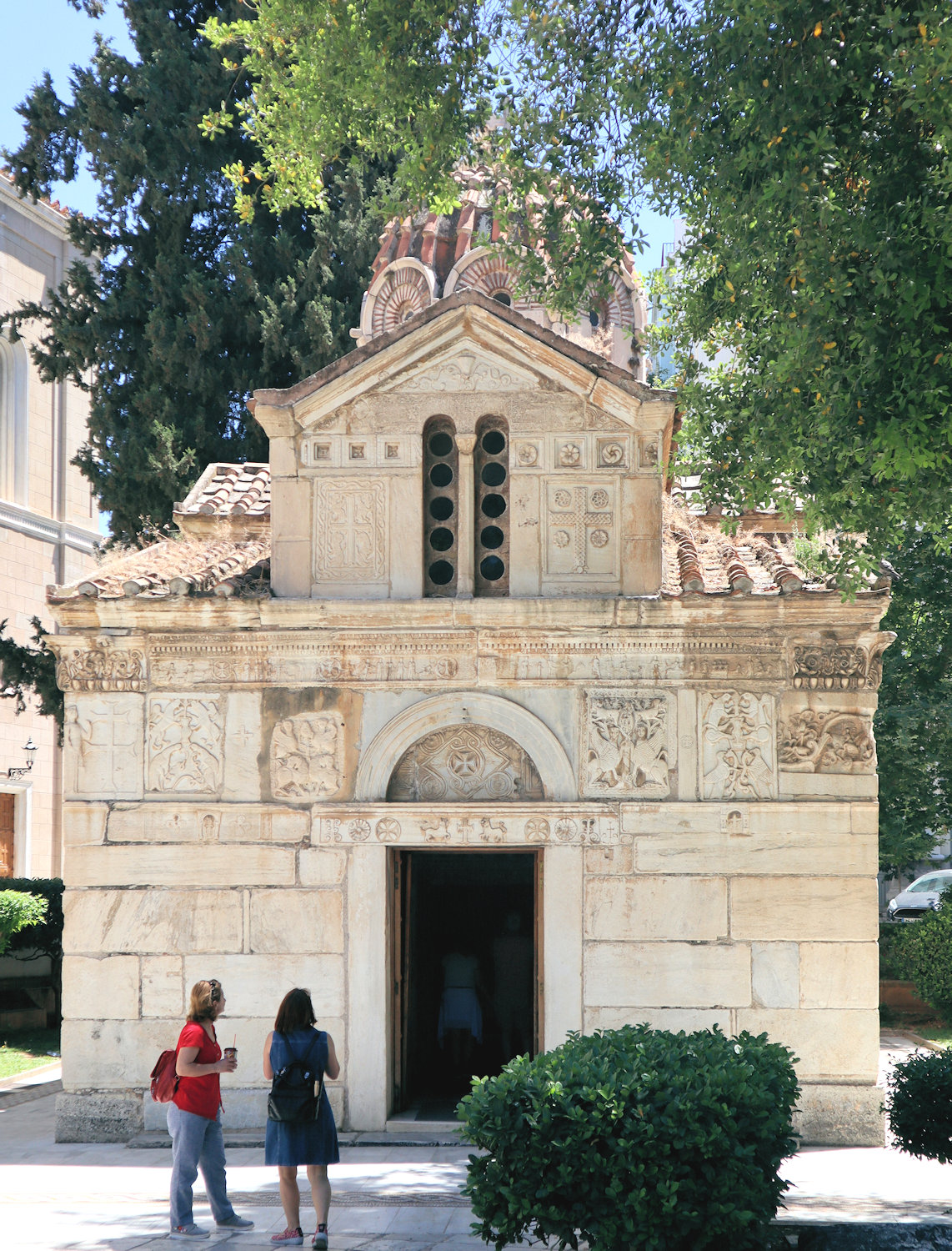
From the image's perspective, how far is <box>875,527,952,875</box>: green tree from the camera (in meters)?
18.6

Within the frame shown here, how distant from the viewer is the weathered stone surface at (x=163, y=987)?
36.0ft

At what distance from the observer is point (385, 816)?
436 inches

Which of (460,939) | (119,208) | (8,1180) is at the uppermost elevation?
(119,208)

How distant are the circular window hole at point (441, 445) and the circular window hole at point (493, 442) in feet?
1.05

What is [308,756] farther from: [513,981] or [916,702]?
[916,702]

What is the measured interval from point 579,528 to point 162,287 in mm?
11528

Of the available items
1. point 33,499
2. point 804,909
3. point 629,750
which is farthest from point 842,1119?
point 33,499

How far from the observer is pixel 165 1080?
8.02 meters

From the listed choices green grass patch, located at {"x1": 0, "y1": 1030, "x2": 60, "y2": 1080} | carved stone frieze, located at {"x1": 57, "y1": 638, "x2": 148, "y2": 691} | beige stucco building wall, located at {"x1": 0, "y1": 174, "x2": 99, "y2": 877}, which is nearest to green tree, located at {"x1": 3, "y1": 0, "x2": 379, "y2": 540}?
beige stucco building wall, located at {"x1": 0, "y1": 174, "x2": 99, "y2": 877}

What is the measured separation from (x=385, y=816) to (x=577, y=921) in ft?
6.09

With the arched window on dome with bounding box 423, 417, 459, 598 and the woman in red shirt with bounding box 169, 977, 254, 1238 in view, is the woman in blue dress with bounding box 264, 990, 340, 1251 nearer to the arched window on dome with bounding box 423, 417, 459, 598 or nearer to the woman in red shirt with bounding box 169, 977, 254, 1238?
the woman in red shirt with bounding box 169, 977, 254, 1238

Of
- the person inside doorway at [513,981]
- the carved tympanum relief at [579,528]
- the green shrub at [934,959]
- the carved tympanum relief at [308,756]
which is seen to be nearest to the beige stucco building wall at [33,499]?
the person inside doorway at [513,981]

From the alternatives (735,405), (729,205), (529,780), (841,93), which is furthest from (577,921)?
(841,93)

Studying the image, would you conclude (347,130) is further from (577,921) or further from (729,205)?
(577,921)
